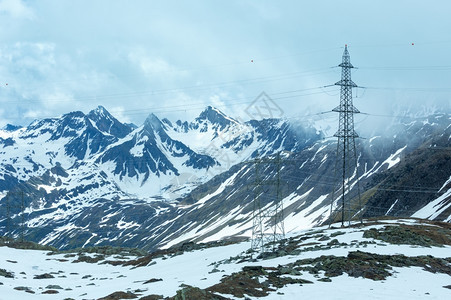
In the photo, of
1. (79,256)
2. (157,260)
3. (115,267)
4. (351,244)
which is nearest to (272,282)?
(351,244)

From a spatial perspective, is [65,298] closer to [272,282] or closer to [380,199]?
[272,282]

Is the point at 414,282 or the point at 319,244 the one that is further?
the point at 319,244

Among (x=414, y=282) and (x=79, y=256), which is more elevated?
(x=414, y=282)

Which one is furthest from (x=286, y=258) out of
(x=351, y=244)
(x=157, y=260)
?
(x=157, y=260)

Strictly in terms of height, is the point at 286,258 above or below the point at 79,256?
above

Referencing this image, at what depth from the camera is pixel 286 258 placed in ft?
168

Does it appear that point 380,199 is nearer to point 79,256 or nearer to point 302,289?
point 79,256

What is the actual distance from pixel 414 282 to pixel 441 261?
937cm

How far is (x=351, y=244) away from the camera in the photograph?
52.2 m

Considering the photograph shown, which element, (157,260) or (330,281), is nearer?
(330,281)

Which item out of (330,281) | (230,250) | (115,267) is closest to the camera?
(330,281)

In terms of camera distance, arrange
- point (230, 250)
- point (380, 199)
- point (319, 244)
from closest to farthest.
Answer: point (319, 244)
point (230, 250)
point (380, 199)

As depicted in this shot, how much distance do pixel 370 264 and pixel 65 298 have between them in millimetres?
31384

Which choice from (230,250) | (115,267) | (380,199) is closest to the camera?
(230,250)
